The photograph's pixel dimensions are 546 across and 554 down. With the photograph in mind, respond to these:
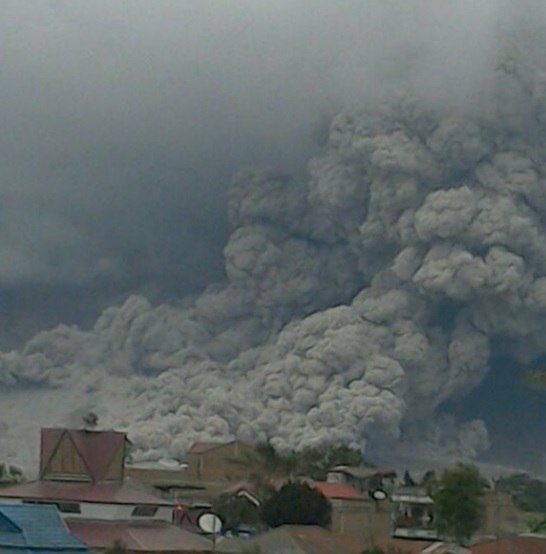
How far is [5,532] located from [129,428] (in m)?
61.8

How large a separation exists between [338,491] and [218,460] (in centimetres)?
1735

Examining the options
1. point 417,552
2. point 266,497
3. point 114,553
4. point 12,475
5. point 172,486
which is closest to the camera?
point 114,553

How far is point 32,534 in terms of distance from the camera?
86.8 feet

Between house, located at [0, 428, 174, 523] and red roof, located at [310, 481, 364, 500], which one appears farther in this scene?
red roof, located at [310, 481, 364, 500]

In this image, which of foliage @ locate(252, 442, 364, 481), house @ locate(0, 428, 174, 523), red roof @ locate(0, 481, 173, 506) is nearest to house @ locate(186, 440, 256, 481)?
foliage @ locate(252, 442, 364, 481)

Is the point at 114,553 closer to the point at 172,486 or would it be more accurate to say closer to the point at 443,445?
the point at 172,486

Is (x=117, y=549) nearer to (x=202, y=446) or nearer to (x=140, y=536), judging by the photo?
(x=140, y=536)

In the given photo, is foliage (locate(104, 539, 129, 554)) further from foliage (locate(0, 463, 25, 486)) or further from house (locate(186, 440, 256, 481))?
foliage (locate(0, 463, 25, 486))

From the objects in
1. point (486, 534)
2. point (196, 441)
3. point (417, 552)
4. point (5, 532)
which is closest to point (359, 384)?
point (196, 441)

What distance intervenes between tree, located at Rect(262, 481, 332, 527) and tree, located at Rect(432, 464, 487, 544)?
12.5 feet

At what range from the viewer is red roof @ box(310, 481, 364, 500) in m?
56.6

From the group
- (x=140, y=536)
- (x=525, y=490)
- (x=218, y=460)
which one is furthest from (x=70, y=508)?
(x=525, y=490)

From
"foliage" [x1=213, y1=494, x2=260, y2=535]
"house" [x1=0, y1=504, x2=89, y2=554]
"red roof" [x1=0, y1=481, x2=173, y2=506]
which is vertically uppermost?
"foliage" [x1=213, y1=494, x2=260, y2=535]

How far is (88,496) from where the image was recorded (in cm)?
4231
